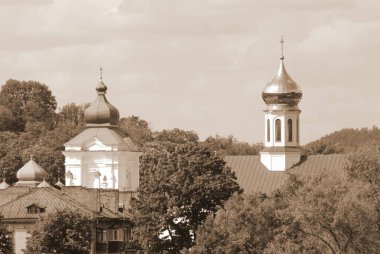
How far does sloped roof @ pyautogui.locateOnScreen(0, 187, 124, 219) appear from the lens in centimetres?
10481

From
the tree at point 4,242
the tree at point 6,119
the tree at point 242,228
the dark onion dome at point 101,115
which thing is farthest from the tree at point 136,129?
the tree at point 242,228

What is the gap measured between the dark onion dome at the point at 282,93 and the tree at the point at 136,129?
46.7 metres

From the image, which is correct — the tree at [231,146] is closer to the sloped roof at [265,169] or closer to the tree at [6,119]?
the tree at [6,119]

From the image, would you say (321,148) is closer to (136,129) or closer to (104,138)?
(136,129)

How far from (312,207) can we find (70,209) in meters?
24.0

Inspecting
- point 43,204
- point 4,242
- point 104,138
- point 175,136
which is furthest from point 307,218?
point 175,136

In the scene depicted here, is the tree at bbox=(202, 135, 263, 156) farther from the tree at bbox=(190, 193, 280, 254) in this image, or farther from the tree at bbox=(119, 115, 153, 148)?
the tree at bbox=(190, 193, 280, 254)

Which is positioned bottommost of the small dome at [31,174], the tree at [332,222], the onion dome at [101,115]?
the tree at [332,222]

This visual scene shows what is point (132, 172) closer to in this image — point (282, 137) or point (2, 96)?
point (282, 137)

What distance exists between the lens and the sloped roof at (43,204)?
344ft

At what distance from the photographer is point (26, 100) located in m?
183

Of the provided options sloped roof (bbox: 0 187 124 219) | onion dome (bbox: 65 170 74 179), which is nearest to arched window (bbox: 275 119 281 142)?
sloped roof (bbox: 0 187 124 219)

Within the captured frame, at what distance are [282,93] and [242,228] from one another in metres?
28.9

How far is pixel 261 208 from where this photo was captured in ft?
282
